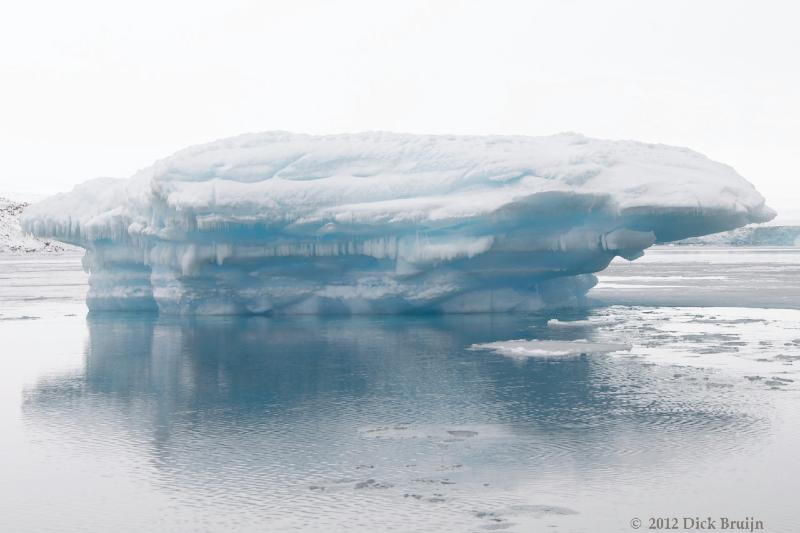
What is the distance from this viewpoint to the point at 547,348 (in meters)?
21.5

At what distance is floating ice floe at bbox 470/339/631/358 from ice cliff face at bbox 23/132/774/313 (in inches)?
155

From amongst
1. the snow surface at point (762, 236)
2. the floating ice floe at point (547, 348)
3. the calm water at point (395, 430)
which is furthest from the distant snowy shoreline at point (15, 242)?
the floating ice floe at point (547, 348)

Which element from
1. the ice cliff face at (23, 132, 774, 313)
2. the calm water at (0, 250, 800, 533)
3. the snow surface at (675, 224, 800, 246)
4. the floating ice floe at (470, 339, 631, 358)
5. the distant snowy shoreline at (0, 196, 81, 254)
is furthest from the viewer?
the distant snowy shoreline at (0, 196, 81, 254)

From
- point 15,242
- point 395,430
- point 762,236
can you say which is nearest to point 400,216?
point 395,430

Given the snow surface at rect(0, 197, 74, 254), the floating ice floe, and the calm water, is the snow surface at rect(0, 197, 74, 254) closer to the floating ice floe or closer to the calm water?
the calm water

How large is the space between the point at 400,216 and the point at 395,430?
12.1m

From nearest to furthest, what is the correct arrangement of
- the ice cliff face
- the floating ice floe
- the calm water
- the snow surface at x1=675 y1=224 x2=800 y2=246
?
the calm water → the floating ice floe → the ice cliff face → the snow surface at x1=675 y1=224 x2=800 y2=246

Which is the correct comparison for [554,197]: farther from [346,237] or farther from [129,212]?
[129,212]

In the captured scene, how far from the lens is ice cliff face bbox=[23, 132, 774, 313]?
25719 mm

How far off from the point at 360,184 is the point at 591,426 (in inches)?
542

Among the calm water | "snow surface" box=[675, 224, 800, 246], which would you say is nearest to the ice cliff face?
the calm water

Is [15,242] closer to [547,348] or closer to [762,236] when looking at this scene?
[762,236]

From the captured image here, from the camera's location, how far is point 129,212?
29484mm

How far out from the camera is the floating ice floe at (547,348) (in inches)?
828
